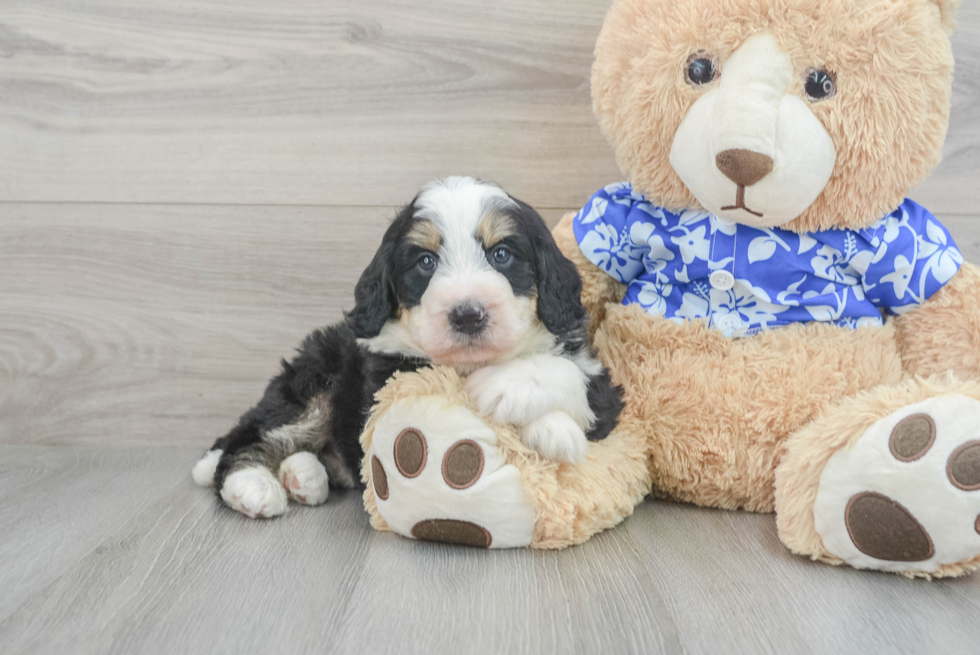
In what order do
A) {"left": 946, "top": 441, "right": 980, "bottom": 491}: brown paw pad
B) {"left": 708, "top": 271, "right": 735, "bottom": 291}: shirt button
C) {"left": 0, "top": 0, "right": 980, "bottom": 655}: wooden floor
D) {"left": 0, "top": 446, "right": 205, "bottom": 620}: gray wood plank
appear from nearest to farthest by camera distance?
{"left": 946, "top": 441, "right": 980, "bottom": 491}: brown paw pad
{"left": 0, "top": 446, "right": 205, "bottom": 620}: gray wood plank
{"left": 708, "top": 271, "right": 735, "bottom": 291}: shirt button
{"left": 0, "top": 0, "right": 980, "bottom": 655}: wooden floor

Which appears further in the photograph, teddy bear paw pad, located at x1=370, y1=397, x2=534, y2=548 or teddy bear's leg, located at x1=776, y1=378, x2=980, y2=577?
teddy bear paw pad, located at x1=370, y1=397, x2=534, y2=548

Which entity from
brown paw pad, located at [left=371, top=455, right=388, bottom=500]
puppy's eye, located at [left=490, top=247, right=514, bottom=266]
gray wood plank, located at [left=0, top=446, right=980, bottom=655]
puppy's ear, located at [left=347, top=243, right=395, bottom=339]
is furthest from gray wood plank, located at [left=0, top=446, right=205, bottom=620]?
puppy's eye, located at [left=490, top=247, right=514, bottom=266]

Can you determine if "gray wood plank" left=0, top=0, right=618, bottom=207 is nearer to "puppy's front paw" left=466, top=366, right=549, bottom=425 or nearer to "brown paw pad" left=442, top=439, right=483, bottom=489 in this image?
"puppy's front paw" left=466, top=366, right=549, bottom=425

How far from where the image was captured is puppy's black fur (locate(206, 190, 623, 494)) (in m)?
1.55

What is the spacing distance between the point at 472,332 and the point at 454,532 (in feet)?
1.28

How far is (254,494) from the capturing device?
1726 mm

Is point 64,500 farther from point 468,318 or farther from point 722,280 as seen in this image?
point 722,280

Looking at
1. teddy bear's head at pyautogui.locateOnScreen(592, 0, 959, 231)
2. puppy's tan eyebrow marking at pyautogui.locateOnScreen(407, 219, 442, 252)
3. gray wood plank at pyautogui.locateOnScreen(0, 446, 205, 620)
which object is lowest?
gray wood plank at pyautogui.locateOnScreen(0, 446, 205, 620)

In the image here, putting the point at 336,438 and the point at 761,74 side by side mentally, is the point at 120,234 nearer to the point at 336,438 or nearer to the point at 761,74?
the point at 336,438

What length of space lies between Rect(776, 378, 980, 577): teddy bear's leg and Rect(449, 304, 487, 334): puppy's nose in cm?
68

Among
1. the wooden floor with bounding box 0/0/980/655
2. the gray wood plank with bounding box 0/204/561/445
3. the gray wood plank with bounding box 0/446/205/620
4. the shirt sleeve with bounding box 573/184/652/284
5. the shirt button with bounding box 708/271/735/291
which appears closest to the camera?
the gray wood plank with bounding box 0/446/205/620

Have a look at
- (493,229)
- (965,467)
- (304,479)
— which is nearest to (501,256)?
(493,229)

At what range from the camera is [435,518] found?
1.45m

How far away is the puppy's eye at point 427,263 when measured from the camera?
152cm
